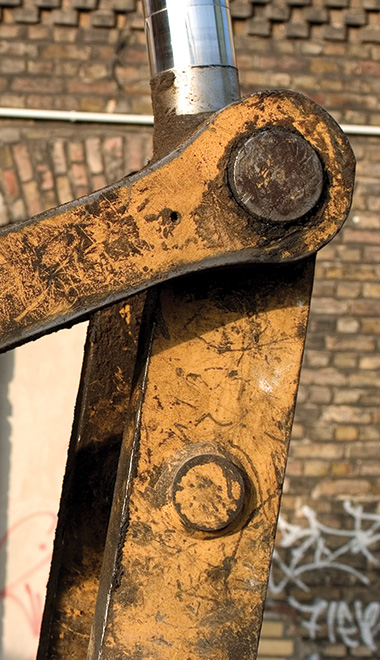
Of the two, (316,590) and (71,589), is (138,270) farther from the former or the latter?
(316,590)

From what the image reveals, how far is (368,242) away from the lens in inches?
219

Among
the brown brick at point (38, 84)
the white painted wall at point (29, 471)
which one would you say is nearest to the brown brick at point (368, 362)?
the white painted wall at point (29, 471)

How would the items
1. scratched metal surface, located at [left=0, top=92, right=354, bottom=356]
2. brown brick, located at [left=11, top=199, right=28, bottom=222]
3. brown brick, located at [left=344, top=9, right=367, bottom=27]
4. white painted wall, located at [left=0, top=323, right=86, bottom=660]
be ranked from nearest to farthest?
scratched metal surface, located at [left=0, top=92, right=354, bottom=356] < brown brick, located at [left=11, top=199, right=28, bottom=222] < brown brick, located at [left=344, top=9, right=367, bottom=27] < white painted wall, located at [left=0, top=323, right=86, bottom=660]

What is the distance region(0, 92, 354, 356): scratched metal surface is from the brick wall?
4.35 metres

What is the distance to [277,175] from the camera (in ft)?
3.65

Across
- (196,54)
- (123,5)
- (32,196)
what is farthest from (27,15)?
(196,54)

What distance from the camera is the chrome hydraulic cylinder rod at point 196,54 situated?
1293 millimetres

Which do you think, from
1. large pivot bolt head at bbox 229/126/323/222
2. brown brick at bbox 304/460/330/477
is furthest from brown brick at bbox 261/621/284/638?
large pivot bolt head at bbox 229/126/323/222

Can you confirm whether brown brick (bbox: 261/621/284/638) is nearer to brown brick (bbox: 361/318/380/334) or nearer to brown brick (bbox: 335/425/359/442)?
brown brick (bbox: 335/425/359/442)

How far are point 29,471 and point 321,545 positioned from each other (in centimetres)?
184

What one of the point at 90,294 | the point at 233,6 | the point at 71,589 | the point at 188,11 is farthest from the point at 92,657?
the point at 233,6

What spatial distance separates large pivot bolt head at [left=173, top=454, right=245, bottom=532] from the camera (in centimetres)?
116

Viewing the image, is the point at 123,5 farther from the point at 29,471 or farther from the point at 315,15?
the point at 29,471

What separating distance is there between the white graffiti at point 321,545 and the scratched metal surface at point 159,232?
459 cm
